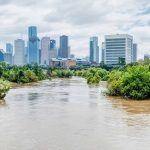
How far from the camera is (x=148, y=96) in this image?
7000 centimetres

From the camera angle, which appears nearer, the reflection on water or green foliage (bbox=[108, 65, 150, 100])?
the reflection on water

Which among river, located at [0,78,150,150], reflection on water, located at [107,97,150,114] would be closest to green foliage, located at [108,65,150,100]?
reflection on water, located at [107,97,150,114]

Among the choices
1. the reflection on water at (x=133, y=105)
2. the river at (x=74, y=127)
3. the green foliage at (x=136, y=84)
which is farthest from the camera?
the green foliage at (x=136, y=84)

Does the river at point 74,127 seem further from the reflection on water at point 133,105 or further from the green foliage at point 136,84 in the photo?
the green foliage at point 136,84

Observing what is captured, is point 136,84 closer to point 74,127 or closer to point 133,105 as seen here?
point 133,105

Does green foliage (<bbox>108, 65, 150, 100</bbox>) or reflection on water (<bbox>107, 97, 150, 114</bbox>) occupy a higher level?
green foliage (<bbox>108, 65, 150, 100</bbox>)

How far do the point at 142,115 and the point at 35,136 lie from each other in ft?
57.6

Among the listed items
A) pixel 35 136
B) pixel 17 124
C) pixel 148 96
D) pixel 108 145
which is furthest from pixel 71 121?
pixel 148 96

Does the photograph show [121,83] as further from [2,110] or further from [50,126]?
[50,126]

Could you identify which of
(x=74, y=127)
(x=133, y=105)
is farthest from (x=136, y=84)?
(x=74, y=127)

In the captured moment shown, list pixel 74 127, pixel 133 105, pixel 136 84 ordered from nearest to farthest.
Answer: pixel 74 127 → pixel 133 105 → pixel 136 84

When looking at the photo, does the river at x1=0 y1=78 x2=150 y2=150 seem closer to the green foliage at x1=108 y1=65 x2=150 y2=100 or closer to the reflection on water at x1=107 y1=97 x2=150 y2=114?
the reflection on water at x1=107 y1=97 x2=150 y2=114

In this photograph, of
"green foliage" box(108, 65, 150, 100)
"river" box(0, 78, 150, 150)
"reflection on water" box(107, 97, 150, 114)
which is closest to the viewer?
"river" box(0, 78, 150, 150)

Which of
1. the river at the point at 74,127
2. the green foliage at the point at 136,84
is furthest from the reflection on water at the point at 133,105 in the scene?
the green foliage at the point at 136,84
